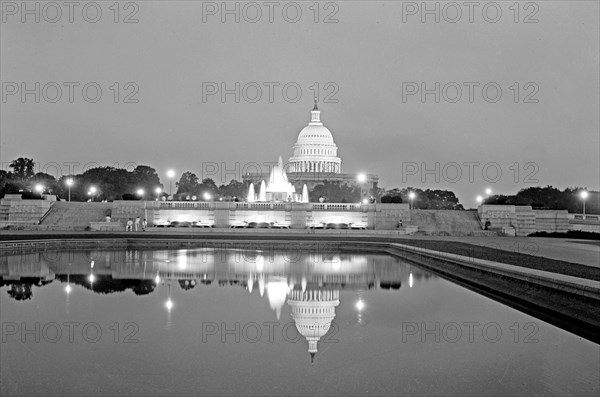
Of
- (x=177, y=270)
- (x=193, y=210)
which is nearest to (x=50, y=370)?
(x=177, y=270)

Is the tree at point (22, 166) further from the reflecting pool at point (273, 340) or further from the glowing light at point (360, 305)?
the glowing light at point (360, 305)

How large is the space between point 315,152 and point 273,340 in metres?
112

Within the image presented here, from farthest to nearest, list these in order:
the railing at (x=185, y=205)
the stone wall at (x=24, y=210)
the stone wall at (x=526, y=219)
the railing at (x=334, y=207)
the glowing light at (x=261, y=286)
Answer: the railing at (x=334, y=207)
the stone wall at (x=526, y=219)
the railing at (x=185, y=205)
the stone wall at (x=24, y=210)
the glowing light at (x=261, y=286)

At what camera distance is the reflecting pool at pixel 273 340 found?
8.87 meters

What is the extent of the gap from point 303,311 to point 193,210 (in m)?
41.1

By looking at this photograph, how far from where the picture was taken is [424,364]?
10000 millimetres

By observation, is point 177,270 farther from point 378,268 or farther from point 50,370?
point 50,370

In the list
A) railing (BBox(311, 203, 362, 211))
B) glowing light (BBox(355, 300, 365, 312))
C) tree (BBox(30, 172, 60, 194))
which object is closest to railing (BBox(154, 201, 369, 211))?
railing (BBox(311, 203, 362, 211))

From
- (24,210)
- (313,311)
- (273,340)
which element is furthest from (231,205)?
(273,340)

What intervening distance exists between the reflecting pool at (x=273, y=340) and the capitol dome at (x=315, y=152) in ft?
335

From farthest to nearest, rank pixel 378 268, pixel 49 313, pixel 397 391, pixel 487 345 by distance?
pixel 378 268, pixel 49 313, pixel 487 345, pixel 397 391

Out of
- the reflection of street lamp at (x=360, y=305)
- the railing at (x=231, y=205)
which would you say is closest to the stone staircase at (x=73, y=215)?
the railing at (x=231, y=205)

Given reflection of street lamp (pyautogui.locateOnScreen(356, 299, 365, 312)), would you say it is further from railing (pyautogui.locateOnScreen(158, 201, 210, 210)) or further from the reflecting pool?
railing (pyautogui.locateOnScreen(158, 201, 210, 210))

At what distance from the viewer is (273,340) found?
447 inches
